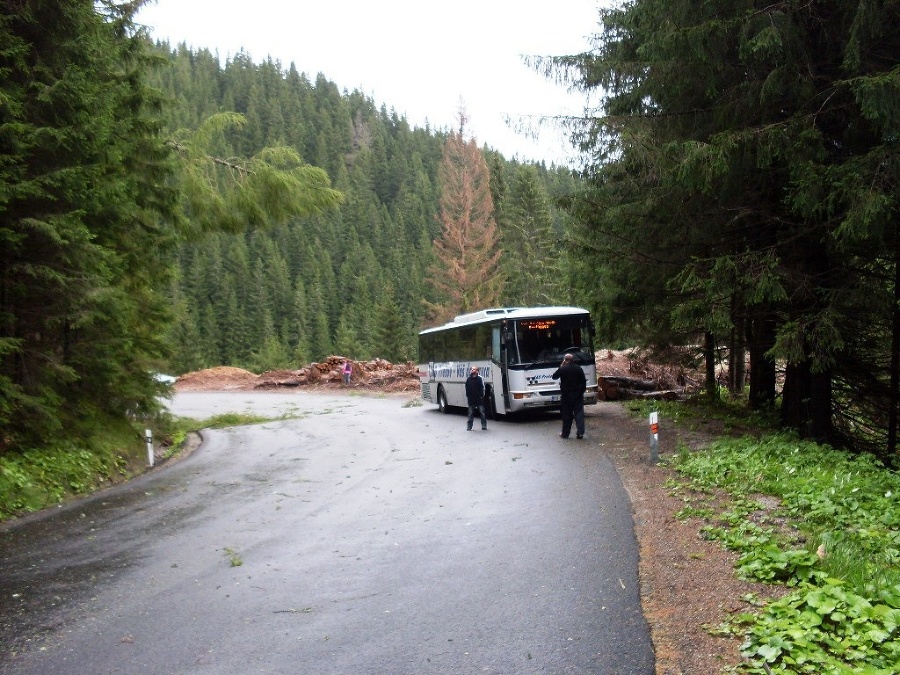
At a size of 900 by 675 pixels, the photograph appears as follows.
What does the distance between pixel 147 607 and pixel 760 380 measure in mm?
16048

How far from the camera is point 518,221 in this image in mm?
65938

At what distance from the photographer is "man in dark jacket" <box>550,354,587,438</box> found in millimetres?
14930

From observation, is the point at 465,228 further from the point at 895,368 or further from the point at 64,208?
the point at 64,208

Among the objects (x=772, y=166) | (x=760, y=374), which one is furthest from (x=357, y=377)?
(x=772, y=166)

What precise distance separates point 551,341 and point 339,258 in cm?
12992

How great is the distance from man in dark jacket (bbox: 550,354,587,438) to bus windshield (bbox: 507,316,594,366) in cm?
381

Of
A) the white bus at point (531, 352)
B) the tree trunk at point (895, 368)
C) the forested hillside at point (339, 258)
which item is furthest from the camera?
the forested hillside at point (339, 258)

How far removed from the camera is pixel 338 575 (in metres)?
6.39

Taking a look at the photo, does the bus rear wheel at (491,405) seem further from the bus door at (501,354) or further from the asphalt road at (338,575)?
the asphalt road at (338,575)

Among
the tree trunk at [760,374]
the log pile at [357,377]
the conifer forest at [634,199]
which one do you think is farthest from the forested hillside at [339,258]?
the conifer forest at [634,199]

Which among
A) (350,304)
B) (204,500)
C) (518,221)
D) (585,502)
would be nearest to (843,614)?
(585,502)

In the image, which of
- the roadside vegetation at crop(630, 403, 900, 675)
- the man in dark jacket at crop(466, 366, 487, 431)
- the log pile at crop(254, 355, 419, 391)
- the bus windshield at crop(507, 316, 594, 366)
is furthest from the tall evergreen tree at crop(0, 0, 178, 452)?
the log pile at crop(254, 355, 419, 391)

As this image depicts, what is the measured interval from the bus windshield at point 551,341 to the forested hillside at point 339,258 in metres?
34.2

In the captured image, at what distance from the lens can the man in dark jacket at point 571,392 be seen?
14.9 m
